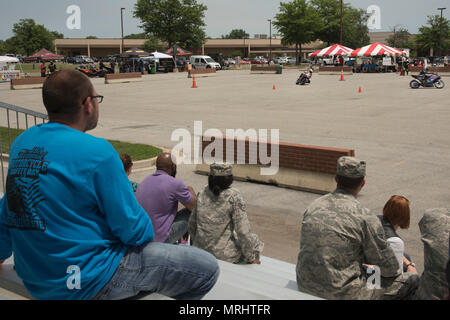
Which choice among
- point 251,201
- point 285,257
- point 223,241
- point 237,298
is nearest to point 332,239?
point 237,298

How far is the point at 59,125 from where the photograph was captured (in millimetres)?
2359

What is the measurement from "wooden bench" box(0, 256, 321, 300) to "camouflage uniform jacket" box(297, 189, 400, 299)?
206mm

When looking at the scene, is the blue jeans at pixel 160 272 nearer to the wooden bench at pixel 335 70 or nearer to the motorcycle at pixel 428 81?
the motorcycle at pixel 428 81

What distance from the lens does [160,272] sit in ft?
8.24

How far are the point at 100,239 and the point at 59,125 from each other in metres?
0.58

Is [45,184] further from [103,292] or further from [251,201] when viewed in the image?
[251,201]

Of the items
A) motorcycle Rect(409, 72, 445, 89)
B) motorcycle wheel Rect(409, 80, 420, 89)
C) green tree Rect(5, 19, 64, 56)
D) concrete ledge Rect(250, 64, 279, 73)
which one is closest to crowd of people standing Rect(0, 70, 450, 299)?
motorcycle Rect(409, 72, 445, 89)

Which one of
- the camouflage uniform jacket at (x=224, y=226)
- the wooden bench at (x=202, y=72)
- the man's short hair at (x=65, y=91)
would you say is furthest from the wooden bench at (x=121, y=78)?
the man's short hair at (x=65, y=91)

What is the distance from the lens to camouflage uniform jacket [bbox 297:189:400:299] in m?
3.30

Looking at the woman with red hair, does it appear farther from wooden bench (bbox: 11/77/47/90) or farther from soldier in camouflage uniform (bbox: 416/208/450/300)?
wooden bench (bbox: 11/77/47/90)

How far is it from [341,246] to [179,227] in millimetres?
2141

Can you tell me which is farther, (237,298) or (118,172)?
(237,298)

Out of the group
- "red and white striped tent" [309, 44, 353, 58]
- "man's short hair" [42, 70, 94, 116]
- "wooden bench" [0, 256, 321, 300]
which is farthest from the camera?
"red and white striped tent" [309, 44, 353, 58]

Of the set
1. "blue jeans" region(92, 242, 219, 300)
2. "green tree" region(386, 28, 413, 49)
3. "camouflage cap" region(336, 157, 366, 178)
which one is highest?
"green tree" region(386, 28, 413, 49)
